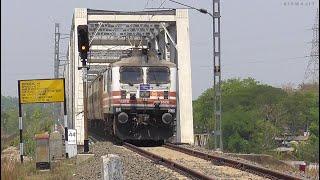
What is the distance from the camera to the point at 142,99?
2472 cm

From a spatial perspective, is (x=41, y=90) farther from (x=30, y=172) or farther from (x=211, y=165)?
(x=211, y=165)

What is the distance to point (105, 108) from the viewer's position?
88.0 feet

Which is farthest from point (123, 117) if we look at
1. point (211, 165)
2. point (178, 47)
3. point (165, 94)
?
point (178, 47)

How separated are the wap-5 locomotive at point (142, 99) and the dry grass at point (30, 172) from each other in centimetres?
340

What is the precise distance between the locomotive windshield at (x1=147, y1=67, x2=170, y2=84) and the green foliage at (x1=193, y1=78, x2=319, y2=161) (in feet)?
59.2

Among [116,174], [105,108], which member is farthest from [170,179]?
[105,108]

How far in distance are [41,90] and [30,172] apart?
6.22m

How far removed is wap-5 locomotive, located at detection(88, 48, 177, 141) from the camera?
2456cm

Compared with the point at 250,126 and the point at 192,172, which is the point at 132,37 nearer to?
the point at 250,126

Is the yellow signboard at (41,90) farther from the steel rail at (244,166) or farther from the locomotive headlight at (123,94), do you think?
the steel rail at (244,166)

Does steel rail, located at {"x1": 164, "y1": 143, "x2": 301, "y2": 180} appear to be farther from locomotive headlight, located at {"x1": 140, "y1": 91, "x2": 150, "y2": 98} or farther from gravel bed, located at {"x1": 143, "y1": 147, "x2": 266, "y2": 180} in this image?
locomotive headlight, located at {"x1": 140, "y1": 91, "x2": 150, "y2": 98}

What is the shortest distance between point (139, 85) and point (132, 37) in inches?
936

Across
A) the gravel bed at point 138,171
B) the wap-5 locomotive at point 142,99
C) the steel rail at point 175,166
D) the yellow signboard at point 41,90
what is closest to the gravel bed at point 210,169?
the steel rail at point 175,166

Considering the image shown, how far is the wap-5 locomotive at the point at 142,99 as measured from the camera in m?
24.6
